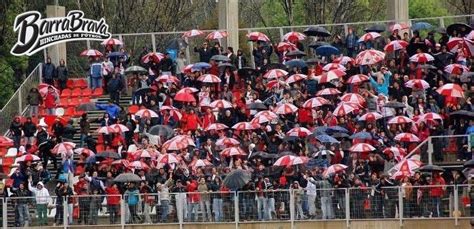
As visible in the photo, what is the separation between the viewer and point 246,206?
149ft

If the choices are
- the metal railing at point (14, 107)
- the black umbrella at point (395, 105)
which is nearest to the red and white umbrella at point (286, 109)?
the black umbrella at point (395, 105)

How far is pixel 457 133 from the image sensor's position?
46719mm

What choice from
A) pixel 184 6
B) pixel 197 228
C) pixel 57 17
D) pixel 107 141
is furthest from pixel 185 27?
pixel 197 228

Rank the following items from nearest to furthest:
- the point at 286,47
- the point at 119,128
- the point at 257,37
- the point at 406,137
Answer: the point at 406,137 → the point at 119,128 → the point at 286,47 → the point at 257,37

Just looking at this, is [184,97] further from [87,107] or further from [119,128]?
[87,107]

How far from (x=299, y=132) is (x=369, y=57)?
461 cm

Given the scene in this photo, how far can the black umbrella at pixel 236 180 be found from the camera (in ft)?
148

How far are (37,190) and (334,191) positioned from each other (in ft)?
26.7

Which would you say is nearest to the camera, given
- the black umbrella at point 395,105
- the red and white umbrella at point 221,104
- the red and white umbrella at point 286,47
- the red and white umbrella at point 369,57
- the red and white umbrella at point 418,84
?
the black umbrella at point 395,105

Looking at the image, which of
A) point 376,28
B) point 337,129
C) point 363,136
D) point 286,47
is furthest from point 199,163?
point 376,28

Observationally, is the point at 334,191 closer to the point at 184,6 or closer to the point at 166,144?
the point at 166,144

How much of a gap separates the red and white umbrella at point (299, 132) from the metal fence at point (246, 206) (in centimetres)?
338

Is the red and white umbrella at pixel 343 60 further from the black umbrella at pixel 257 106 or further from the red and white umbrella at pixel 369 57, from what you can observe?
the black umbrella at pixel 257 106

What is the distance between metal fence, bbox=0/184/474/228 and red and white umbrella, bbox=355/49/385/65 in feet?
25.3
